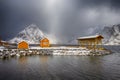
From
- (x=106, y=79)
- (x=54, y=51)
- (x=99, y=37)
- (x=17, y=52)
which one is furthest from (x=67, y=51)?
(x=106, y=79)

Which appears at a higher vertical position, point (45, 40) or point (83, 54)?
point (45, 40)

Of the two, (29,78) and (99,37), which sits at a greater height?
(99,37)

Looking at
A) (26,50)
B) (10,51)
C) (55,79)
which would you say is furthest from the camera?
(26,50)

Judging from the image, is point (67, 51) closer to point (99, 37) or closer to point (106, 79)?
point (99, 37)

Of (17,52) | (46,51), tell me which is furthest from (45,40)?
(17,52)

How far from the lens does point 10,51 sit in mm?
74438

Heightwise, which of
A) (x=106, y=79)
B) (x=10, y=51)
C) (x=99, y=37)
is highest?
(x=99, y=37)

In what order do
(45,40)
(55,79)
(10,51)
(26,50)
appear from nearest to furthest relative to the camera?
1. (55,79)
2. (10,51)
3. (26,50)
4. (45,40)

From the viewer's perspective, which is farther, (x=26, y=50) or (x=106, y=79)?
(x=26, y=50)

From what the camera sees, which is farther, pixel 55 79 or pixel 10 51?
pixel 10 51

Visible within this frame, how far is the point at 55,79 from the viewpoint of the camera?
28750 millimetres

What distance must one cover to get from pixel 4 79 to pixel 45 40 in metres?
65.8

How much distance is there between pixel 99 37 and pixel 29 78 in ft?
202

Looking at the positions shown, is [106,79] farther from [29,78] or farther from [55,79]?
[29,78]
